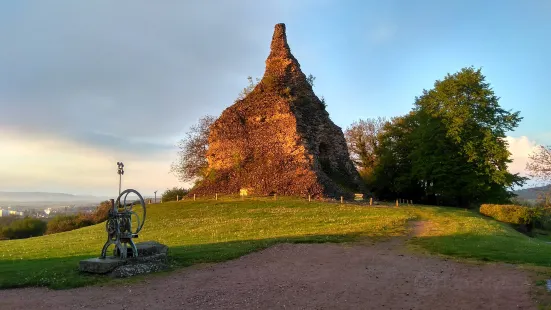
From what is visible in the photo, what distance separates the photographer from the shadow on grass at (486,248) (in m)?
14.1

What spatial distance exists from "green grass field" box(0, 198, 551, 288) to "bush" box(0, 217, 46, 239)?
21406mm

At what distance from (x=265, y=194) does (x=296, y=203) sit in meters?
6.40

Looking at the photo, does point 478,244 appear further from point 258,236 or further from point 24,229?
point 24,229

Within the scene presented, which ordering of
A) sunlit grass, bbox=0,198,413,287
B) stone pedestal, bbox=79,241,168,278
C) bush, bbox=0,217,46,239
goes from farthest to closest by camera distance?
1. bush, bbox=0,217,46,239
2. sunlit grass, bbox=0,198,413,287
3. stone pedestal, bbox=79,241,168,278

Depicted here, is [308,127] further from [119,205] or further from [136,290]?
[136,290]

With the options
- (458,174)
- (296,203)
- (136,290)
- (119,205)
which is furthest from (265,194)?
(136,290)

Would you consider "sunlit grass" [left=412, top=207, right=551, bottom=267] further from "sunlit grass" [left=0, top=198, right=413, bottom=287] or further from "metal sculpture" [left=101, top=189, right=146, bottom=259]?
"metal sculpture" [left=101, top=189, right=146, bottom=259]

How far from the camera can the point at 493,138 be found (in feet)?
140

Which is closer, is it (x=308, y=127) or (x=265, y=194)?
(x=265, y=194)

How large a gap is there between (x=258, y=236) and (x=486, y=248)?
415 inches

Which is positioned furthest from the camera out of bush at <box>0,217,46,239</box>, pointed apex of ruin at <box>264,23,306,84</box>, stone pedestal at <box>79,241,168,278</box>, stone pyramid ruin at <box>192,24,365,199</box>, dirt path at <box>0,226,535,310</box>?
pointed apex of ruin at <box>264,23,306,84</box>

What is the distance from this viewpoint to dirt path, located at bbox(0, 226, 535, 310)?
9.39m

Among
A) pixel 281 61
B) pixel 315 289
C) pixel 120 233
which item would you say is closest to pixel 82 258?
pixel 120 233

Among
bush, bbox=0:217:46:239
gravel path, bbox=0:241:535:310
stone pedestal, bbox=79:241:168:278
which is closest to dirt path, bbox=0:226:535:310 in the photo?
gravel path, bbox=0:241:535:310
